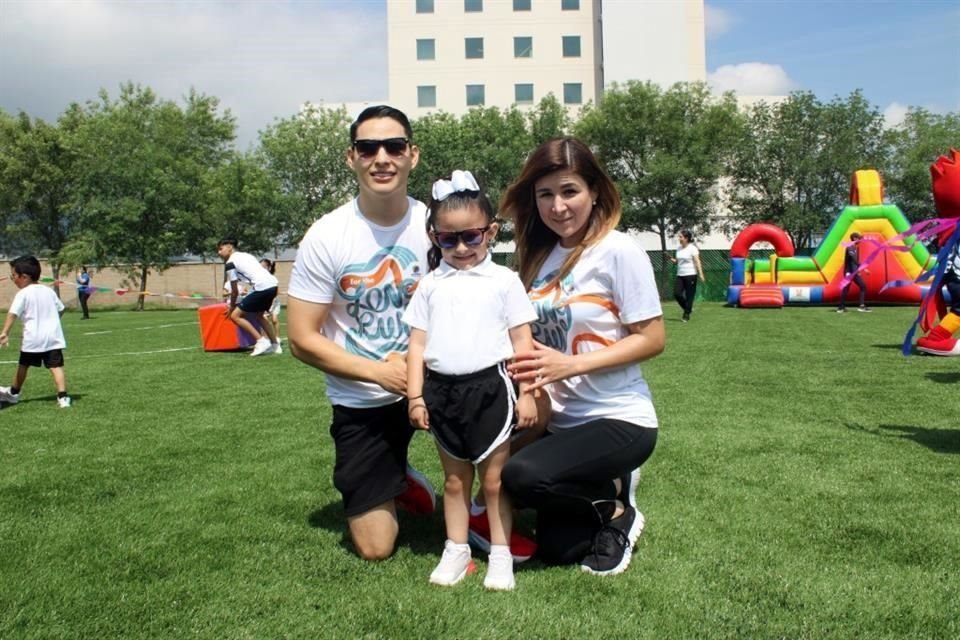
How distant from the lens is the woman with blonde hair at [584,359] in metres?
3.33

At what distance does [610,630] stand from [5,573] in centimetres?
255

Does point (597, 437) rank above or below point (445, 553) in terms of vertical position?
above

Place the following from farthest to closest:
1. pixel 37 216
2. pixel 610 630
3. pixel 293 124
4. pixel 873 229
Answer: pixel 37 216 < pixel 293 124 < pixel 873 229 < pixel 610 630

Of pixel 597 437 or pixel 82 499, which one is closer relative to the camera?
pixel 597 437

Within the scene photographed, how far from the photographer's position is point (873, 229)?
2134cm

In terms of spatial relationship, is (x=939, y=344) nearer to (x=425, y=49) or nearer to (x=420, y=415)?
(x=420, y=415)

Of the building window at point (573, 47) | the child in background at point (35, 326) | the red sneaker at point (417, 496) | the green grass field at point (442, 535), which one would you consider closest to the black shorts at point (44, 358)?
the child in background at point (35, 326)

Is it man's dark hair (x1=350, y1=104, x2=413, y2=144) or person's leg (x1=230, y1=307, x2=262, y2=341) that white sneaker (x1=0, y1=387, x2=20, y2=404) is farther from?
man's dark hair (x1=350, y1=104, x2=413, y2=144)

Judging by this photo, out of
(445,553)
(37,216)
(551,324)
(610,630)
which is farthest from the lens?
(37,216)

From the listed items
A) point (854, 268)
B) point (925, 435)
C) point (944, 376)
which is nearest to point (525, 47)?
point (854, 268)

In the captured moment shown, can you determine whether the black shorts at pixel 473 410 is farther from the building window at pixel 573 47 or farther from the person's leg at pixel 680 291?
the building window at pixel 573 47

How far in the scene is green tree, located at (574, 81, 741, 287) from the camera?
105 ft

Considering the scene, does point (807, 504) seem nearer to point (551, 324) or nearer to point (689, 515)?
point (689, 515)

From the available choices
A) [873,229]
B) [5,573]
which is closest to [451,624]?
[5,573]
